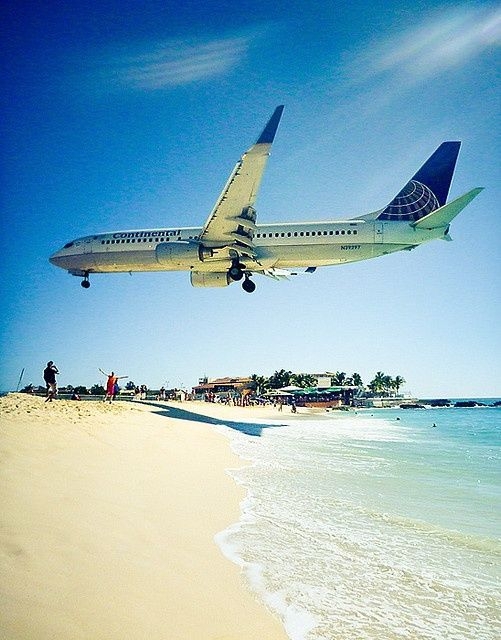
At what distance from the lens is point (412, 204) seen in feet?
76.3

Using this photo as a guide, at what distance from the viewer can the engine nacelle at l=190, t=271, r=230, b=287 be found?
982 inches

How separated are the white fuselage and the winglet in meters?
6.91

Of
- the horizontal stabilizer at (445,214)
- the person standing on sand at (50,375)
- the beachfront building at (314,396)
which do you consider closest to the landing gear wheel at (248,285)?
the horizontal stabilizer at (445,214)

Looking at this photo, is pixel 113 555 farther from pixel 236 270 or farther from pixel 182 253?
pixel 236 270

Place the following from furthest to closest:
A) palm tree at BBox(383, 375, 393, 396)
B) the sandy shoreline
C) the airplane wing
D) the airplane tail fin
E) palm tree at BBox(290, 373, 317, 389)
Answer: palm tree at BBox(383, 375, 393, 396) → palm tree at BBox(290, 373, 317, 389) → the airplane tail fin → the airplane wing → the sandy shoreline

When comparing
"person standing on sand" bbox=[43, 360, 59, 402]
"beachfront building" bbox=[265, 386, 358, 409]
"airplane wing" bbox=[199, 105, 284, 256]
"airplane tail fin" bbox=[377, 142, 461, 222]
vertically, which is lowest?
"beachfront building" bbox=[265, 386, 358, 409]

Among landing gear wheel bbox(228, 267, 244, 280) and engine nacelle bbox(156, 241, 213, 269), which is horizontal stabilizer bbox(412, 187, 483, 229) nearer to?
landing gear wheel bbox(228, 267, 244, 280)

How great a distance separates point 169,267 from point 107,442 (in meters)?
15.8

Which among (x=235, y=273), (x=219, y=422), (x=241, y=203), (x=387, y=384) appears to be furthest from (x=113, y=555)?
(x=387, y=384)

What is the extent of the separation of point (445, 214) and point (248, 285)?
11.2m

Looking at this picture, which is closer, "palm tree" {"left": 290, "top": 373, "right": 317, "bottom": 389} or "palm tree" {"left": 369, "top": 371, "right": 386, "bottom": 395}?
"palm tree" {"left": 290, "top": 373, "right": 317, "bottom": 389}

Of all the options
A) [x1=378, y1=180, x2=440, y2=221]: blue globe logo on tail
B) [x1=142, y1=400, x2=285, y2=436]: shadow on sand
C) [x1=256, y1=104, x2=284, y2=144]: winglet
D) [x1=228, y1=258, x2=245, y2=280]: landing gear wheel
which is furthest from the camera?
[x1=228, y1=258, x2=245, y2=280]: landing gear wheel

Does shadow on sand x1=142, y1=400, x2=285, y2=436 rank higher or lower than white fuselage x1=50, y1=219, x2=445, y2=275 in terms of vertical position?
lower

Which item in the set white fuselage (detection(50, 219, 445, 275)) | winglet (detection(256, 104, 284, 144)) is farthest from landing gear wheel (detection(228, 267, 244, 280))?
winglet (detection(256, 104, 284, 144))
